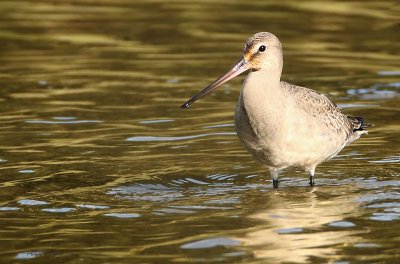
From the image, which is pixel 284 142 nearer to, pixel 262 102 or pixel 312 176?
pixel 262 102

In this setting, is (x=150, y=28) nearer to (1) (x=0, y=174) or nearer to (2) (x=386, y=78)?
(2) (x=386, y=78)

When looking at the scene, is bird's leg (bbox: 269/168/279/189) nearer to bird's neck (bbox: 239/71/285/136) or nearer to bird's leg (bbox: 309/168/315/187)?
bird's leg (bbox: 309/168/315/187)

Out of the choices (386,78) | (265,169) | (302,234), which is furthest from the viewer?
(386,78)

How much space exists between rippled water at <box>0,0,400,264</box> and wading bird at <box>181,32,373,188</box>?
39 cm

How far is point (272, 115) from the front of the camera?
7.94 m

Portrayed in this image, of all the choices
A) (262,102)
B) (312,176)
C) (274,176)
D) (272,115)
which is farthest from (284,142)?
(312,176)

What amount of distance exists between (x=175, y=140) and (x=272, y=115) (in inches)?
101

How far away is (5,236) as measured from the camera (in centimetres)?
709

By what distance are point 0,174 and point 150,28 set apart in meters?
7.77

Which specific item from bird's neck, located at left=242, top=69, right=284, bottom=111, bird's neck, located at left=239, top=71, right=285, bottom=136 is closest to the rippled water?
bird's neck, located at left=239, top=71, right=285, bottom=136

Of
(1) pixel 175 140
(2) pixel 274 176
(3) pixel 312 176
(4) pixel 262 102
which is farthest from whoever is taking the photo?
(1) pixel 175 140

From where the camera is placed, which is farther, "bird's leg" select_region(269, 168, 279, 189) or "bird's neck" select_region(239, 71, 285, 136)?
"bird's leg" select_region(269, 168, 279, 189)

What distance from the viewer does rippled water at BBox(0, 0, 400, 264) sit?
6902mm

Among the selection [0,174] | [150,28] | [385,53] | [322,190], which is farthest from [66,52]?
[322,190]
